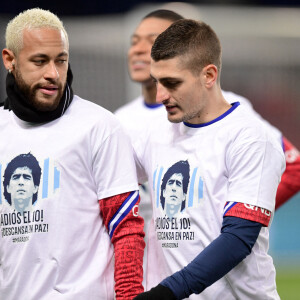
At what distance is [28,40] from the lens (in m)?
3.32

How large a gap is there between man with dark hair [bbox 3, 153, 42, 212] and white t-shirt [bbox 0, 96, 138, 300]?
0.02 meters

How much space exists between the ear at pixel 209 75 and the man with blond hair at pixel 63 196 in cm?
41

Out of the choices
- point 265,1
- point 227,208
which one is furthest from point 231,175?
point 265,1

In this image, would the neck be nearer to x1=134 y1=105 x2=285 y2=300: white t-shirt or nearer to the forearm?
x1=134 y1=105 x2=285 y2=300: white t-shirt

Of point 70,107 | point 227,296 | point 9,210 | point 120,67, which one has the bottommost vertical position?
point 120,67

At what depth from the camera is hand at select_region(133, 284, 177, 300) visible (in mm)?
3029

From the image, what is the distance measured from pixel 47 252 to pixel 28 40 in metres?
0.84

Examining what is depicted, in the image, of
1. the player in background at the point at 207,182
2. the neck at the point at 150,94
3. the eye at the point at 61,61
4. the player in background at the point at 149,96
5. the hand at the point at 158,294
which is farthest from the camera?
the neck at the point at 150,94

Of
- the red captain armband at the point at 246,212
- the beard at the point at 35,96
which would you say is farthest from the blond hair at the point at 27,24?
the red captain armband at the point at 246,212

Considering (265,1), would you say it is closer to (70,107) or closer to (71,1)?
(71,1)

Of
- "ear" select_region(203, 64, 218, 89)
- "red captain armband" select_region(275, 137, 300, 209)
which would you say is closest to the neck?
"red captain armband" select_region(275, 137, 300, 209)

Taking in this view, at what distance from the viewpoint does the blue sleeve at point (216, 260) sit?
3.08 meters

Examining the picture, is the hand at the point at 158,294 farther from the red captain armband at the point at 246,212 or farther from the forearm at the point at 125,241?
the red captain armband at the point at 246,212

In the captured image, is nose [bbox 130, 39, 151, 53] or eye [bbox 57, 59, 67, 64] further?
nose [bbox 130, 39, 151, 53]
